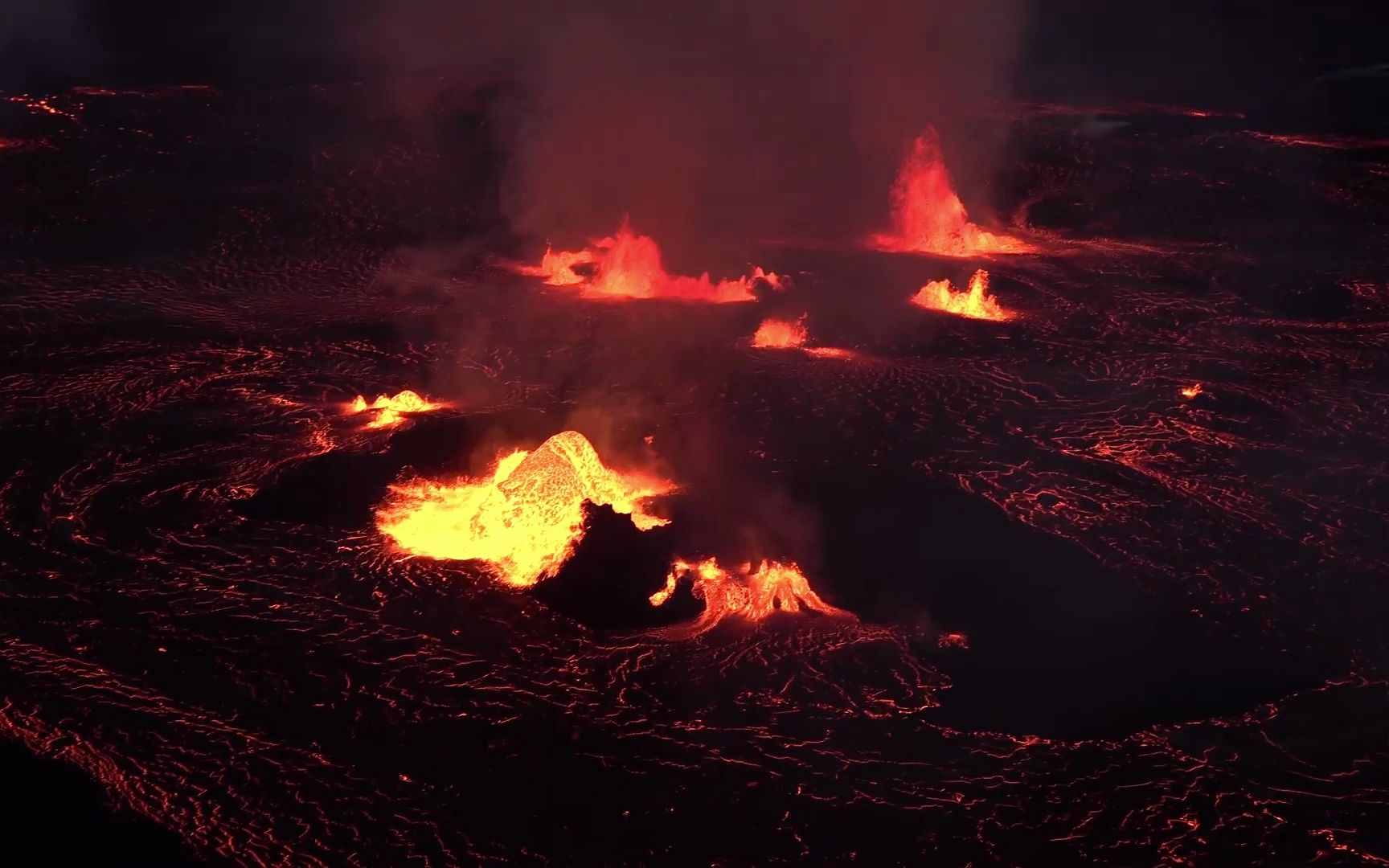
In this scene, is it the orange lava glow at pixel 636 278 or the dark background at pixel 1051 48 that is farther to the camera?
the dark background at pixel 1051 48

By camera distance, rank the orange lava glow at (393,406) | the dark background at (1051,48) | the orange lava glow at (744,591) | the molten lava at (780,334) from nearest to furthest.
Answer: the orange lava glow at (744,591) → the orange lava glow at (393,406) → the molten lava at (780,334) → the dark background at (1051,48)

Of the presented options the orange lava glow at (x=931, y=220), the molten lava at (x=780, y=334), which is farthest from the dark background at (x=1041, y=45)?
the molten lava at (x=780, y=334)

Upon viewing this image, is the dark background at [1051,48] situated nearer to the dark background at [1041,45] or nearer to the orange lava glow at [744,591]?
the dark background at [1041,45]

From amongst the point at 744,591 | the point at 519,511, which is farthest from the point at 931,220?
the point at 744,591

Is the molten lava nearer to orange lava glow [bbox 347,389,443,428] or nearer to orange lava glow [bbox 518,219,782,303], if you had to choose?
orange lava glow [bbox 518,219,782,303]

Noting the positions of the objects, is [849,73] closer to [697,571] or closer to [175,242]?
[175,242]

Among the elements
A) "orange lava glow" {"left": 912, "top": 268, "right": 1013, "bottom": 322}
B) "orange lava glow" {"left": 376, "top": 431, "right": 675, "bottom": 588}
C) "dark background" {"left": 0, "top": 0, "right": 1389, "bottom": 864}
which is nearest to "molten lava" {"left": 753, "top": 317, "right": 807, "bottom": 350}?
"orange lava glow" {"left": 912, "top": 268, "right": 1013, "bottom": 322}

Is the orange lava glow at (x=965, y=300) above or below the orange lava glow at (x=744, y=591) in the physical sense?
above
